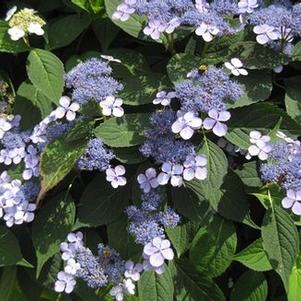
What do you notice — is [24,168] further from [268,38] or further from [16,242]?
[268,38]

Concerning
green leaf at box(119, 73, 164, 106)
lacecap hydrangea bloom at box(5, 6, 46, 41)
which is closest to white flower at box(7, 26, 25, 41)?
lacecap hydrangea bloom at box(5, 6, 46, 41)

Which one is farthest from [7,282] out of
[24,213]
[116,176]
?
[116,176]

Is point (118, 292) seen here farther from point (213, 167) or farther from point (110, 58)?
point (110, 58)

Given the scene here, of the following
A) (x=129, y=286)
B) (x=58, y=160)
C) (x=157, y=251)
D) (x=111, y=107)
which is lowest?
(x=129, y=286)

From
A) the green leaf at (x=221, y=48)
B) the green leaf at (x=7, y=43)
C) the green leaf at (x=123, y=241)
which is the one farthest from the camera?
the green leaf at (x=7, y=43)

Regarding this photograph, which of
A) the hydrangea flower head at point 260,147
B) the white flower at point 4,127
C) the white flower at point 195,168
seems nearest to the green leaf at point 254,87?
the hydrangea flower head at point 260,147

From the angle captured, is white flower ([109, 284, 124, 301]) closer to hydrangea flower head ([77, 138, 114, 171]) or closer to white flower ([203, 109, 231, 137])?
hydrangea flower head ([77, 138, 114, 171])

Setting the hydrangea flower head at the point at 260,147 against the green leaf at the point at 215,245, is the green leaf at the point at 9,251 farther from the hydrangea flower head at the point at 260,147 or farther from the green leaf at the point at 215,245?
the hydrangea flower head at the point at 260,147
